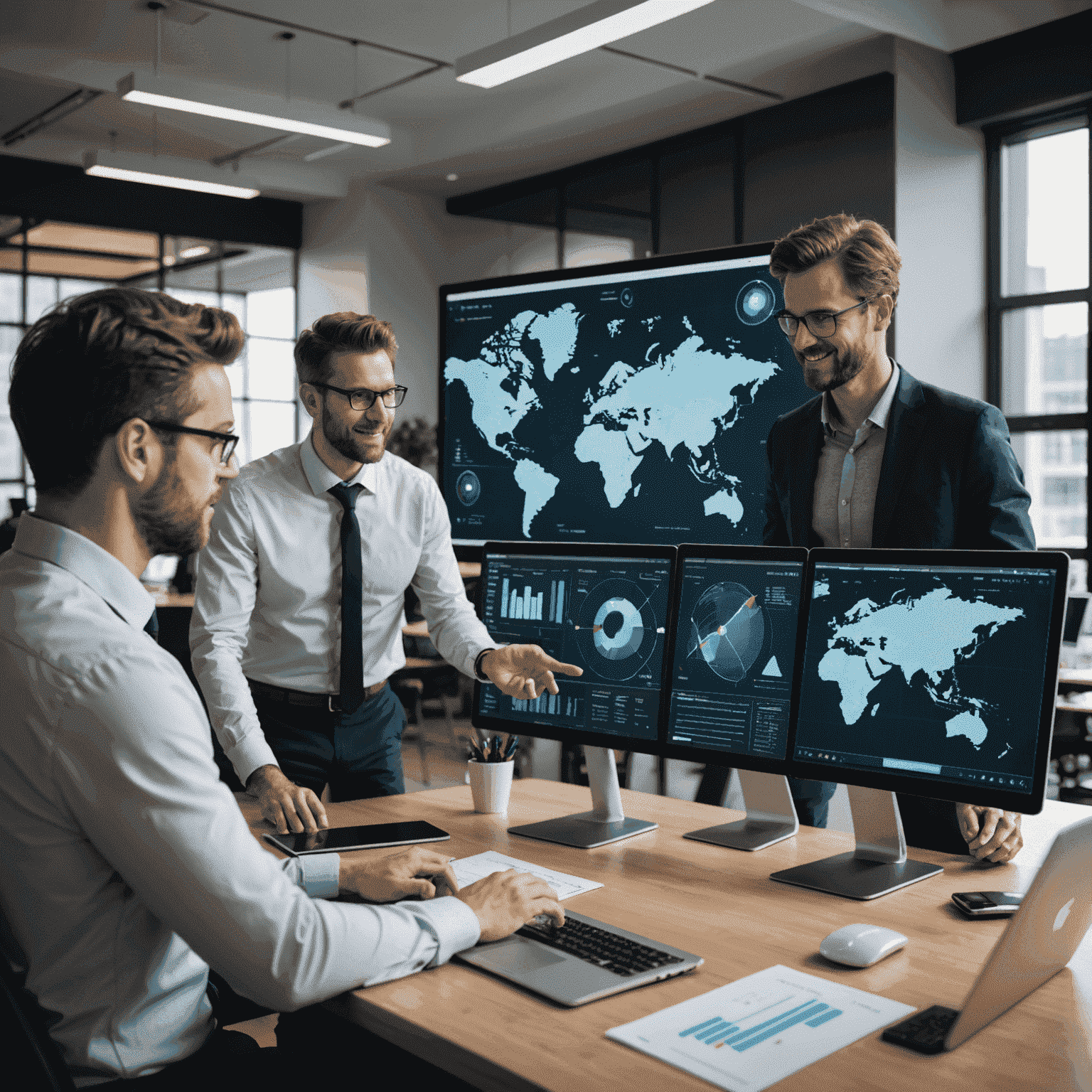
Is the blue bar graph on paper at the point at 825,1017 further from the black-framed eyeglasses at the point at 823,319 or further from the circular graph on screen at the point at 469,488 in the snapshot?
the circular graph on screen at the point at 469,488

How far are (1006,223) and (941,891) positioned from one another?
5.70 m

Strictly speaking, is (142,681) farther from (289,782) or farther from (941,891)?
(941,891)

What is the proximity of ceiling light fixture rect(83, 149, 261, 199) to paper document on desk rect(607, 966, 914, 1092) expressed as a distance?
7403 millimetres

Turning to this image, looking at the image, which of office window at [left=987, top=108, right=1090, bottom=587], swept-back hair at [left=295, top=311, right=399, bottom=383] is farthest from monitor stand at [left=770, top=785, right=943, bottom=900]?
office window at [left=987, top=108, right=1090, bottom=587]

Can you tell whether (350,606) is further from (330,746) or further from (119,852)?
(119,852)

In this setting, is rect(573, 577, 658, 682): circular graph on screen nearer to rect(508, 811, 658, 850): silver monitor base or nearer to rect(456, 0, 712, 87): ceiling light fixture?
rect(508, 811, 658, 850): silver monitor base

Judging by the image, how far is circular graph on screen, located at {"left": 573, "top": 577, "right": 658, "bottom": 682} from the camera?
1865mm

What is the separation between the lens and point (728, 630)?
5.79 feet

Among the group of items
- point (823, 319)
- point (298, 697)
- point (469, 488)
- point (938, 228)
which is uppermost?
point (938, 228)

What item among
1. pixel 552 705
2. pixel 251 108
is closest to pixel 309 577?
pixel 552 705

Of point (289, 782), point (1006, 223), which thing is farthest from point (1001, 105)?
point (289, 782)

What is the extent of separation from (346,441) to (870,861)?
1425 mm

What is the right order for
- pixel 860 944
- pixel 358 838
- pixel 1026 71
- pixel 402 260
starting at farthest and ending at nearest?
pixel 402 260 < pixel 1026 71 < pixel 358 838 < pixel 860 944

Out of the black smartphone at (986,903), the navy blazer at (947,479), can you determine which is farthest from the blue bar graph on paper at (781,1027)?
the navy blazer at (947,479)
